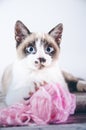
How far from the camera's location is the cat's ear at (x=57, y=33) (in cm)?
179

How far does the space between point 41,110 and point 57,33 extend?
0.47 m

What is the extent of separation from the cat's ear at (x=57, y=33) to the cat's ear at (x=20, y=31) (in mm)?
144

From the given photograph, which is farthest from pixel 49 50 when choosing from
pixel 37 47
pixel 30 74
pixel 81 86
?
pixel 81 86

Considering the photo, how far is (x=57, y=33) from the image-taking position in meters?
1.79

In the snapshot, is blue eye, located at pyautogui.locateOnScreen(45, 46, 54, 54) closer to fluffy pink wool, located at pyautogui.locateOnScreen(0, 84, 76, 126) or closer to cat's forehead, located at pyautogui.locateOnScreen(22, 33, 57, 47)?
cat's forehead, located at pyautogui.locateOnScreen(22, 33, 57, 47)

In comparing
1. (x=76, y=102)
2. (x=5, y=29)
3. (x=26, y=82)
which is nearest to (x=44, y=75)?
(x=26, y=82)

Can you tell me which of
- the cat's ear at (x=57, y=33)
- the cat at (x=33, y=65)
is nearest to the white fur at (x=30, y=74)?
the cat at (x=33, y=65)

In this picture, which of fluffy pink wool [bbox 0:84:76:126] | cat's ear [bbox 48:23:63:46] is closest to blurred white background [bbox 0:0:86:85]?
cat's ear [bbox 48:23:63:46]

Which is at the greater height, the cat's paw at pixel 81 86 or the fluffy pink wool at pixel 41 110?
the cat's paw at pixel 81 86

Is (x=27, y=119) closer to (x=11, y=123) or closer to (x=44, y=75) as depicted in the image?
(x=11, y=123)

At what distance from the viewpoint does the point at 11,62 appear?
177cm

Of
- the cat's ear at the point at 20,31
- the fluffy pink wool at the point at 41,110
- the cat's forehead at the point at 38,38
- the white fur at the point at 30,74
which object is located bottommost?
the fluffy pink wool at the point at 41,110

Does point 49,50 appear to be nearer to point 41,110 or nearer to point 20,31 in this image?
point 20,31

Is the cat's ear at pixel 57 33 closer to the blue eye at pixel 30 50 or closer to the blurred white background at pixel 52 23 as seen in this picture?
the blurred white background at pixel 52 23
